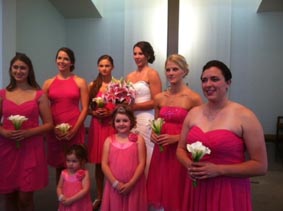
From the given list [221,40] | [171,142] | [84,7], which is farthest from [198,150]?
[84,7]

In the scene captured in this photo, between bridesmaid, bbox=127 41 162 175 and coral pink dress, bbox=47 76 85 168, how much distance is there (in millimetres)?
589

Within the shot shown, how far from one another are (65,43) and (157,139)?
266 inches

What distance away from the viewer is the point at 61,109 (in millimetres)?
3221

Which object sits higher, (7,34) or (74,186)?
(7,34)

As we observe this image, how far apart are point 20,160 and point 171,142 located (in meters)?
1.19

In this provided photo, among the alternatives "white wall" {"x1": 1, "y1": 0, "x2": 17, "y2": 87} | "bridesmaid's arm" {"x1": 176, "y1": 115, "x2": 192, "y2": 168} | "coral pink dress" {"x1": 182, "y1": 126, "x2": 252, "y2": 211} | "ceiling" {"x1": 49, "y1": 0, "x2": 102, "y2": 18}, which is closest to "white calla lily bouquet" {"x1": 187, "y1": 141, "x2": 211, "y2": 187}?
"coral pink dress" {"x1": 182, "y1": 126, "x2": 252, "y2": 211}

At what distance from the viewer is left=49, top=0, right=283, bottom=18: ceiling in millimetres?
7320

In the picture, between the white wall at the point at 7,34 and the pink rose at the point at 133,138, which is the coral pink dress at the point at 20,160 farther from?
the white wall at the point at 7,34

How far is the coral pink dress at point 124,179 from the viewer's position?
251 cm

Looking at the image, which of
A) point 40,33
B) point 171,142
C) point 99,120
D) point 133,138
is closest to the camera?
point 171,142

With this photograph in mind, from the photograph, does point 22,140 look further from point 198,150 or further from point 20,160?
point 198,150

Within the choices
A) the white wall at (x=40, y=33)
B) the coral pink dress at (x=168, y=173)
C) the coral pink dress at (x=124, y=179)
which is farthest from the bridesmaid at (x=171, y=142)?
the white wall at (x=40, y=33)

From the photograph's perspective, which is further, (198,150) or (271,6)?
(271,6)

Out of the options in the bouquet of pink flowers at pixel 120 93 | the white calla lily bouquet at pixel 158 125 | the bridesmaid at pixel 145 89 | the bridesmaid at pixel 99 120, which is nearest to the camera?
the white calla lily bouquet at pixel 158 125
